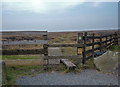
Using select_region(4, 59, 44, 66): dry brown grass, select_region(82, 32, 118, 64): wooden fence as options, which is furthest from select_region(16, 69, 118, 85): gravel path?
select_region(82, 32, 118, 64): wooden fence

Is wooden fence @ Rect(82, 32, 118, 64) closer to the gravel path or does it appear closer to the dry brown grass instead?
the gravel path

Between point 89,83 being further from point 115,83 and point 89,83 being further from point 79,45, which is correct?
point 79,45

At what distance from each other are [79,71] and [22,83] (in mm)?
2219

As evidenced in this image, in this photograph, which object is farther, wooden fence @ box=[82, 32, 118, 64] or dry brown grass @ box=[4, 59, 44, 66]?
wooden fence @ box=[82, 32, 118, 64]

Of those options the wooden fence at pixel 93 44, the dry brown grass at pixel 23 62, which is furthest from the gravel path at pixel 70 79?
the wooden fence at pixel 93 44

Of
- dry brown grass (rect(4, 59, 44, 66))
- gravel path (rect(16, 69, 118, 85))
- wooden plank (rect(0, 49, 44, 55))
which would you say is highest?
wooden plank (rect(0, 49, 44, 55))

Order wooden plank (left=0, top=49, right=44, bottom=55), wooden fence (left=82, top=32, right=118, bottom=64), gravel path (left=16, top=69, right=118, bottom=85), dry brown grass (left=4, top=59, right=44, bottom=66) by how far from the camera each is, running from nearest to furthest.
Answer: gravel path (left=16, top=69, right=118, bottom=85)
wooden plank (left=0, top=49, right=44, bottom=55)
dry brown grass (left=4, top=59, right=44, bottom=66)
wooden fence (left=82, top=32, right=118, bottom=64)

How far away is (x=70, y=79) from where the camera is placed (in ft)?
15.2

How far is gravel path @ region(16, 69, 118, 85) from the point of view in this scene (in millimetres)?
4301

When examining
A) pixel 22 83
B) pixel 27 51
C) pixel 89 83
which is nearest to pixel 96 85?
pixel 89 83

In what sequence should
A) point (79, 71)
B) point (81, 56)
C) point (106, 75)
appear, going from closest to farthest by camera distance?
point (106, 75), point (79, 71), point (81, 56)

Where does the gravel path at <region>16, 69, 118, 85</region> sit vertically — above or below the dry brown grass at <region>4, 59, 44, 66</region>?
below

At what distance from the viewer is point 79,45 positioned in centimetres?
619

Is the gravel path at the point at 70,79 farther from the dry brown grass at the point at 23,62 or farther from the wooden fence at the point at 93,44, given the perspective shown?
the wooden fence at the point at 93,44
